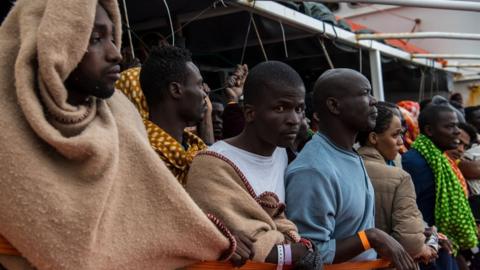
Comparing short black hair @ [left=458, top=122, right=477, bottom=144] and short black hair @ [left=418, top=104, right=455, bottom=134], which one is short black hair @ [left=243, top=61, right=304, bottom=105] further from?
short black hair @ [left=458, top=122, right=477, bottom=144]

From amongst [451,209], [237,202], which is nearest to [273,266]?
[237,202]

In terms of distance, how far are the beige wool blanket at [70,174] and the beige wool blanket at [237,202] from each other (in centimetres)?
24

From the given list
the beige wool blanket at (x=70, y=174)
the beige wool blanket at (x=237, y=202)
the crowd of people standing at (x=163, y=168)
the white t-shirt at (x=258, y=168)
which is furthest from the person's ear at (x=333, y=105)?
the beige wool blanket at (x=70, y=174)

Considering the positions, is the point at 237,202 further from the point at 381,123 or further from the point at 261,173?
the point at 381,123

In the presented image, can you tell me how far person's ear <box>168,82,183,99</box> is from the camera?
8.27 feet

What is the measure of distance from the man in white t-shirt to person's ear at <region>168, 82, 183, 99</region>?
0.27 m

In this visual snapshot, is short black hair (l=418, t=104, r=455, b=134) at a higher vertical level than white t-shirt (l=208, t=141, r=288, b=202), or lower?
lower

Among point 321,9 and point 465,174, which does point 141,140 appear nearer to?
point 465,174

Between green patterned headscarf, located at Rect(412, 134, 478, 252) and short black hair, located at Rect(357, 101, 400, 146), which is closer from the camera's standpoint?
short black hair, located at Rect(357, 101, 400, 146)

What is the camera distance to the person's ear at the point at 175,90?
2.52 meters

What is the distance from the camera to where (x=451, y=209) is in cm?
375

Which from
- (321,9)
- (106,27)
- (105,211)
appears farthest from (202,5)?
(105,211)

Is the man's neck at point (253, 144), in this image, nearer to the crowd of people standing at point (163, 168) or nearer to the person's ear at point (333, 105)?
the crowd of people standing at point (163, 168)

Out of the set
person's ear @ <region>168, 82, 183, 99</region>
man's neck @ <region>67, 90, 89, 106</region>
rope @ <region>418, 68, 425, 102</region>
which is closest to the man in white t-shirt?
person's ear @ <region>168, 82, 183, 99</region>
